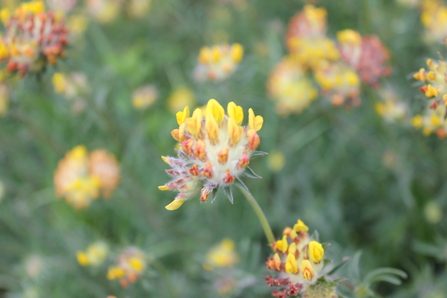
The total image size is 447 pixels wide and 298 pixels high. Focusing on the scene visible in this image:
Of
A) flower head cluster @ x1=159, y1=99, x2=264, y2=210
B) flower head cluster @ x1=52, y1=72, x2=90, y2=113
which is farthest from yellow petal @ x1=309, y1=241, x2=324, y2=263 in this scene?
flower head cluster @ x1=52, y1=72, x2=90, y2=113

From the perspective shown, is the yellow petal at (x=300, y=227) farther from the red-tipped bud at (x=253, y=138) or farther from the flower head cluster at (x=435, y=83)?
the flower head cluster at (x=435, y=83)

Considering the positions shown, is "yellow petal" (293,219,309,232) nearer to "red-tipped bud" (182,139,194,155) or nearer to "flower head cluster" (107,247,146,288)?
"red-tipped bud" (182,139,194,155)

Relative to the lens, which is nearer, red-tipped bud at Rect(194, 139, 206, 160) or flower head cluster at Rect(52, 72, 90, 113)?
red-tipped bud at Rect(194, 139, 206, 160)

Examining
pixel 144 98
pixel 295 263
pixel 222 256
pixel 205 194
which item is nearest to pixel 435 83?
pixel 295 263

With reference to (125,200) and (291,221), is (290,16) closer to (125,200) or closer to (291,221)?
(291,221)

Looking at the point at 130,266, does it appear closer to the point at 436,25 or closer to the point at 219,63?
the point at 219,63

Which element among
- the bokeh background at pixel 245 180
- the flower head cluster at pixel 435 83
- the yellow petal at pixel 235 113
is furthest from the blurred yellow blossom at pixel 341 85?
the yellow petal at pixel 235 113
